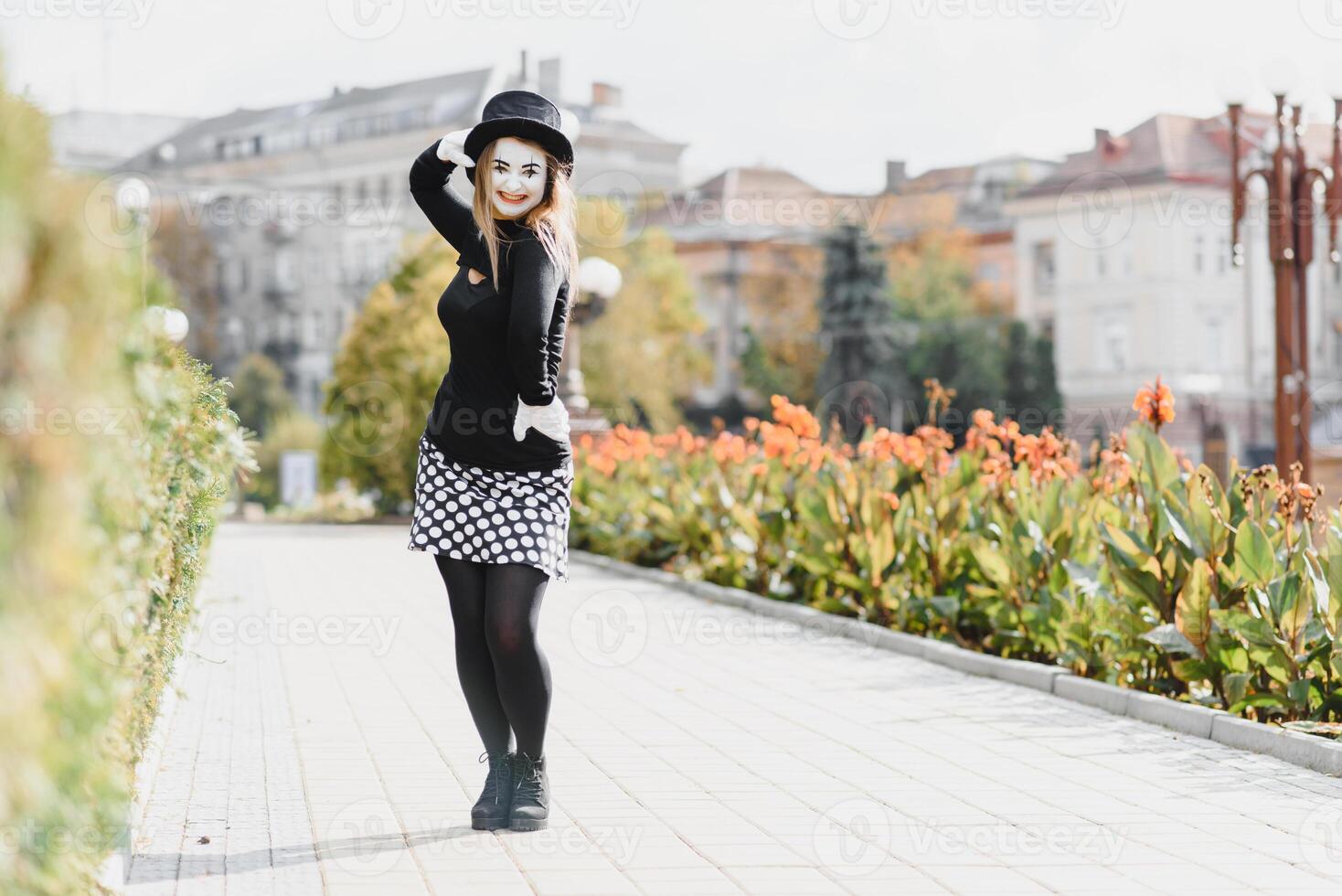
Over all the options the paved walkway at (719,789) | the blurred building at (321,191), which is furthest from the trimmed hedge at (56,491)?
the blurred building at (321,191)

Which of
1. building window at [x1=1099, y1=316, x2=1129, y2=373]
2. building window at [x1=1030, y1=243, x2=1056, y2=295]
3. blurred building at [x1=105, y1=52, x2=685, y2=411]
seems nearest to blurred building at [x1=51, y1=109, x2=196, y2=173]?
blurred building at [x1=105, y1=52, x2=685, y2=411]

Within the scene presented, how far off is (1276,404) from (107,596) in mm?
13282

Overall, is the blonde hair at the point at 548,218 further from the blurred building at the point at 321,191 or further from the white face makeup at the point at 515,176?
the blurred building at the point at 321,191

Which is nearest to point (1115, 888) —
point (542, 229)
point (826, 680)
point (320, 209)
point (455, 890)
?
point (455, 890)

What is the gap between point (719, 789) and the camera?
5777mm

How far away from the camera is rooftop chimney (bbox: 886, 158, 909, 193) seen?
6744cm

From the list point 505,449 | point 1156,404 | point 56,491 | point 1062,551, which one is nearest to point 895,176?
point 1062,551

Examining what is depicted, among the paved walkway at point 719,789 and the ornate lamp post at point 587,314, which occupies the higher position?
the ornate lamp post at point 587,314

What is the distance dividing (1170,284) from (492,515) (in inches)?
2250

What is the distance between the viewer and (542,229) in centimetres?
495

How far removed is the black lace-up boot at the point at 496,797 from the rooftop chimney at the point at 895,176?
63746mm

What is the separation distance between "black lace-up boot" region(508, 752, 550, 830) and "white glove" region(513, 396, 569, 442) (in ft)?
2.95

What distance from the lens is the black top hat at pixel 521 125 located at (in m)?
4.91

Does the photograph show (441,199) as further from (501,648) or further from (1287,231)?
(1287,231)
